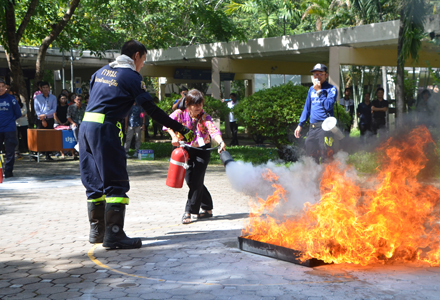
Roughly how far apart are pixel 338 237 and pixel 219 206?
12.5 ft

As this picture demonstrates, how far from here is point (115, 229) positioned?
5418mm

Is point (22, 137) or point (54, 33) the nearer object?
point (54, 33)

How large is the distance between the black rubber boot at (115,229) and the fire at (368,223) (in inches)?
53.6

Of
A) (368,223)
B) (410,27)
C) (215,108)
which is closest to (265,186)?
(368,223)

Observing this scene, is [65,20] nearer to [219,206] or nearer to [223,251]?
[219,206]

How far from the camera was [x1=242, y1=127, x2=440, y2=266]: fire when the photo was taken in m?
4.77

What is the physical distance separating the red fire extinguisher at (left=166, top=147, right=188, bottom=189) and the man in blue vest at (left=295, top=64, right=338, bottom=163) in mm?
2756

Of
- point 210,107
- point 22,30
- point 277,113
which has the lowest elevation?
point 277,113

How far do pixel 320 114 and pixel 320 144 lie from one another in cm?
50

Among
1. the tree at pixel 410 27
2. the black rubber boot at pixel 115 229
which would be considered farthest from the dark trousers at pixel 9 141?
the tree at pixel 410 27

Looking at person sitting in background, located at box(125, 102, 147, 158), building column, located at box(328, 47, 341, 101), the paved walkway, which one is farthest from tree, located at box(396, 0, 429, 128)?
the paved walkway

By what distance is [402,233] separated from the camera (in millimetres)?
4875

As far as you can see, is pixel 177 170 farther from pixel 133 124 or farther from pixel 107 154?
pixel 133 124

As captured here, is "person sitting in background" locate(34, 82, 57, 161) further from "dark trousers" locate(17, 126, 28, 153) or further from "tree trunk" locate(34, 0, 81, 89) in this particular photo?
"dark trousers" locate(17, 126, 28, 153)
